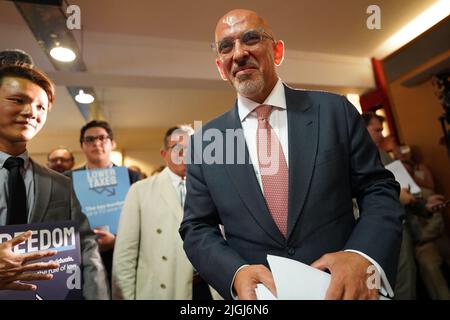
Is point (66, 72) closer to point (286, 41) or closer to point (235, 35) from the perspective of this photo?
point (235, 35)

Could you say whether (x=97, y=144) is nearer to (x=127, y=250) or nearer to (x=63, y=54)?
(x=63, y=54)

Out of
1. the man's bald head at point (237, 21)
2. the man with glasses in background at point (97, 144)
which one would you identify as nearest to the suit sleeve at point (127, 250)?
the man with glasses in background at point (97, 144)

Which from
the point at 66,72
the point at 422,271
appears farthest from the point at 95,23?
the point at 422,271

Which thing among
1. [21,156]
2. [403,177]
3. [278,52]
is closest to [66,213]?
[21,156]

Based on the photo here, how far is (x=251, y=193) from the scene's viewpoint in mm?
556

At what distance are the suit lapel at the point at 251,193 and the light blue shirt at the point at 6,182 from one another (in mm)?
547

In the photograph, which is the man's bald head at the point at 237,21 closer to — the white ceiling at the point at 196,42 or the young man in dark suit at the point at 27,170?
the white ceiling at the point at 196,42

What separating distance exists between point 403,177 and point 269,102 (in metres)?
0.44

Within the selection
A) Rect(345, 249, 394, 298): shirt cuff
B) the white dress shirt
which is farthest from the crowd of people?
the white dress shirt

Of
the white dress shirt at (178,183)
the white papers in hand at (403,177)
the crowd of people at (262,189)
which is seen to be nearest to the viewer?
the crowd of people at (262,189)

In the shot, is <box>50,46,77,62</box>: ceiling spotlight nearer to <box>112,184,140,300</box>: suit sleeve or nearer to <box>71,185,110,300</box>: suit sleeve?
<box>71,185,110,300</box>: suit sleeve

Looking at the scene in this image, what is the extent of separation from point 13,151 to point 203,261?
578mm

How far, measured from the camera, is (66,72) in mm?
753

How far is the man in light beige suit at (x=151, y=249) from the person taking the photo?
102 cm
